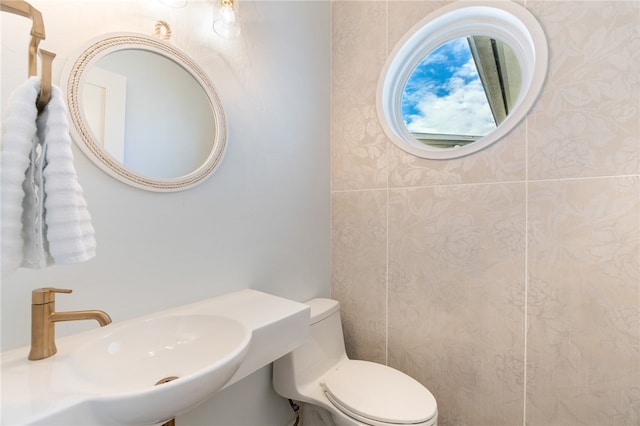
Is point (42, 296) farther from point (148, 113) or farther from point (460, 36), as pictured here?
point (460, 36)

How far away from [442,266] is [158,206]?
123 centimetres

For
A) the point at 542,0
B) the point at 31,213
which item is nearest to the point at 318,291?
the point at 31,213

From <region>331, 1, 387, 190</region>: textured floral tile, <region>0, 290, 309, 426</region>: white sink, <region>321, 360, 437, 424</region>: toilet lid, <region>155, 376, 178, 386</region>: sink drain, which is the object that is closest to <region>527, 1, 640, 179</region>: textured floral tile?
<region>331, 1, 387, 190</region>: textured floral tile

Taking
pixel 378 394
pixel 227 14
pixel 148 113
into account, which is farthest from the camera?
pixel 378 394

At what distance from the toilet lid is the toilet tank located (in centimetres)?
6

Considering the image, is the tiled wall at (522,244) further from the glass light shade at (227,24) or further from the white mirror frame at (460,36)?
the glass light shade at (227,24)

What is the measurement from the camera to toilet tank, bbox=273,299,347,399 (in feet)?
3.99

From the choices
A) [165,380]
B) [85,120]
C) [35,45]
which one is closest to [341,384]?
[165,380]

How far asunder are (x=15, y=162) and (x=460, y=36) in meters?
1.77

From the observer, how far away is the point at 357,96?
5.28ft

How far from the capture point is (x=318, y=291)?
5.23 ft

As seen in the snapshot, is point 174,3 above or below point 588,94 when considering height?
above

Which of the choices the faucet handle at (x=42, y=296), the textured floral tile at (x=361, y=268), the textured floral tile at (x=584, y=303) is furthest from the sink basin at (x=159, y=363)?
the textured floral tile at (x=584, y=303)

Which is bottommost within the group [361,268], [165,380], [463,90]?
[165,380]
